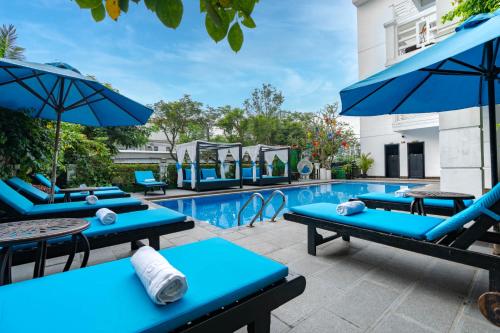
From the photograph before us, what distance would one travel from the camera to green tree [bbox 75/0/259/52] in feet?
2.55

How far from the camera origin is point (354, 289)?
2.01 metres

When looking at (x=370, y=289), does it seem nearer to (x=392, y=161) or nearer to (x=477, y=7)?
A: (x=477, y=7)

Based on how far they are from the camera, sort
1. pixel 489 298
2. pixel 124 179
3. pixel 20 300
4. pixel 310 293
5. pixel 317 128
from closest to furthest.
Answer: pixel 20 300 → pixel 489 298 → pixel 310 293 → pixel 124 179 → pixel 317 128

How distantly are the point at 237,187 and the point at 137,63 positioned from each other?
998 centimetres

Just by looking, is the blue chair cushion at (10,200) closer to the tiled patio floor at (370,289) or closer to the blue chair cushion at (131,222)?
the tiled patio floor at (370,289)

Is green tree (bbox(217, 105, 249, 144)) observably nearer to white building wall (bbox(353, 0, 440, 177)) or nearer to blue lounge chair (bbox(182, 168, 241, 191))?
blue lounge chair (bbox(182, 168, 241, 191))

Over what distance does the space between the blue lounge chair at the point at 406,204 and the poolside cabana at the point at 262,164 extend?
8598mm

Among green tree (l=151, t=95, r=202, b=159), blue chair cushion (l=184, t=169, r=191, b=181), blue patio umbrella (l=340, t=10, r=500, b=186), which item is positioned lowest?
blue chair cushion (l=184, t=169, r=191, b=181)

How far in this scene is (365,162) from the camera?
16422 millimetres

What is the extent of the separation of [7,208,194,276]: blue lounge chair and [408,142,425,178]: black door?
16587 millimetres

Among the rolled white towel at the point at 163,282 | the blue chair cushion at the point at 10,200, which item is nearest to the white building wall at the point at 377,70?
the rolled white towel at the point at 163,282

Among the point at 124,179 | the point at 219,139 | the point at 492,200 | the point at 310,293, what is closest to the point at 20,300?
the point at 310,293

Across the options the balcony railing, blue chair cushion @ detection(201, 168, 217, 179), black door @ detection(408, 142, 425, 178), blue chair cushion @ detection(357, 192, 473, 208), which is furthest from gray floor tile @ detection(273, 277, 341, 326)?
black door @ detection(408, 142, 425, 178)

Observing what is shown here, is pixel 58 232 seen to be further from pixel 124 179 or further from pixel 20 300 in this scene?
pixel 124 179
